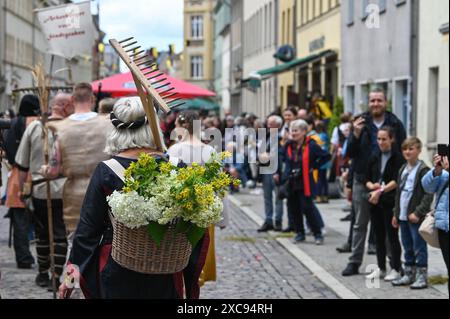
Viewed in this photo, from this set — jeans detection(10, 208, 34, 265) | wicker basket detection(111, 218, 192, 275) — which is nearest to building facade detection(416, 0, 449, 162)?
jeans detection(10, 208, 34, 265)

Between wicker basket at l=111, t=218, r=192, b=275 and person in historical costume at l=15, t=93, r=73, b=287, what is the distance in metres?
4.92

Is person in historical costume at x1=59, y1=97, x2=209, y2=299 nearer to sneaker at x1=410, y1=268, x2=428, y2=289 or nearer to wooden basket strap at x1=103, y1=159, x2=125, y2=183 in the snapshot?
wooden basket strap at x1=103, y1=159, x2=125, y2=183

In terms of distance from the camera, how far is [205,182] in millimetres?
5715

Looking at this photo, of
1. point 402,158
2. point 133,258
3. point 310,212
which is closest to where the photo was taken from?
point 133,258

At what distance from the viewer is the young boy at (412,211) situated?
38.3 feet

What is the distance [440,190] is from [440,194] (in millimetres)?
146

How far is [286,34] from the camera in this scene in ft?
172

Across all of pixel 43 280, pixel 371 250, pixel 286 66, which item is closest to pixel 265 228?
pixel 371 250

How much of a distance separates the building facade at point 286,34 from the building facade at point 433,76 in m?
22.1

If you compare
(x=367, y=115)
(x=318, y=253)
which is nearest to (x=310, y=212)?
(x=318, y=253)

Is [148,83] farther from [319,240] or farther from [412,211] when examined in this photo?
[319,240]
